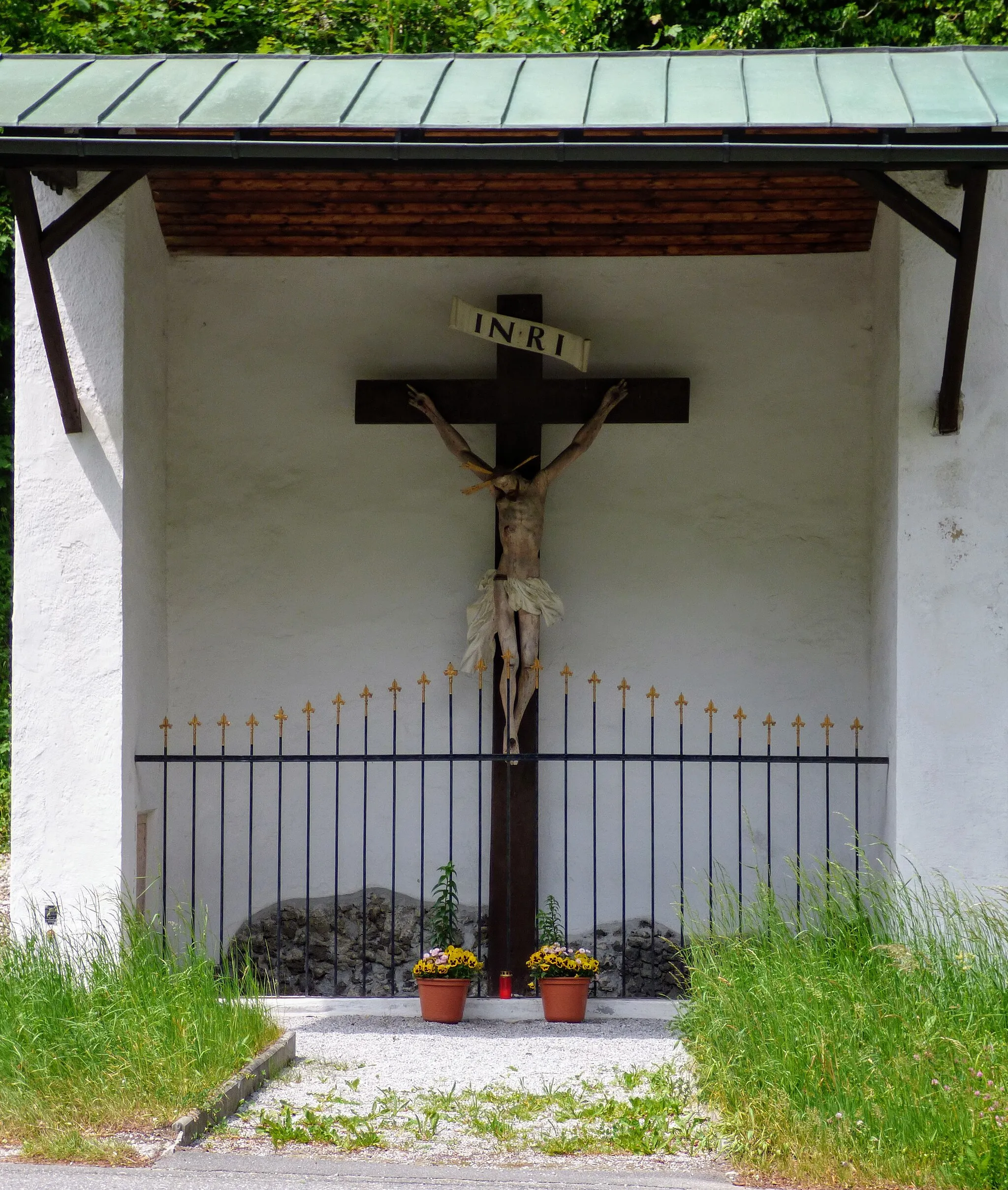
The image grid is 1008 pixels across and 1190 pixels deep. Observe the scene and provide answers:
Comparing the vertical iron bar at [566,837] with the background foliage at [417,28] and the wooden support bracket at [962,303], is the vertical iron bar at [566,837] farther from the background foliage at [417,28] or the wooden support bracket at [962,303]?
the background foliage at [417,28]

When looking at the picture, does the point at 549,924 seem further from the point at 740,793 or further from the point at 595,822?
the point at 740,793

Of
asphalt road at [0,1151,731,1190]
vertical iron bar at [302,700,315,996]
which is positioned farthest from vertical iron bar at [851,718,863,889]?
vertical iron bar at [302,700,315,996]

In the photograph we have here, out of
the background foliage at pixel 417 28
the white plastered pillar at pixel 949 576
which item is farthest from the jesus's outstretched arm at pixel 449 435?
the background foliage at pixel 417 28

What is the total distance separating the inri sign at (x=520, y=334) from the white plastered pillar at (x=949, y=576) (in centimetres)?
159

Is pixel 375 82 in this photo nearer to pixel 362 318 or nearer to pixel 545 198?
pixel 545 198

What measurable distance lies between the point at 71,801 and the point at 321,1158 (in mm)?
2225

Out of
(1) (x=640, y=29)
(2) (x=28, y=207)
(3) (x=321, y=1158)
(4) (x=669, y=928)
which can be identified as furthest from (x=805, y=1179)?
(1) (x=640, y=29)

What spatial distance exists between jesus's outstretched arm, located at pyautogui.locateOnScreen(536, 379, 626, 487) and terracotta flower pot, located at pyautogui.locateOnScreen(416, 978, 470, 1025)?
2333 mm

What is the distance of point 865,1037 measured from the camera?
14.2 feet

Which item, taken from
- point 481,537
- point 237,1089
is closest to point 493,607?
point 481,537

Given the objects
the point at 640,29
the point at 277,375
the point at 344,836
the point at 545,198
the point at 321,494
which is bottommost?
the point at 344,836

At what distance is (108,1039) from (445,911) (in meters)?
2.58

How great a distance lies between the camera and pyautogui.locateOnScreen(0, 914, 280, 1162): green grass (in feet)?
13.7

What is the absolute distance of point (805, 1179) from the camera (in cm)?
385
